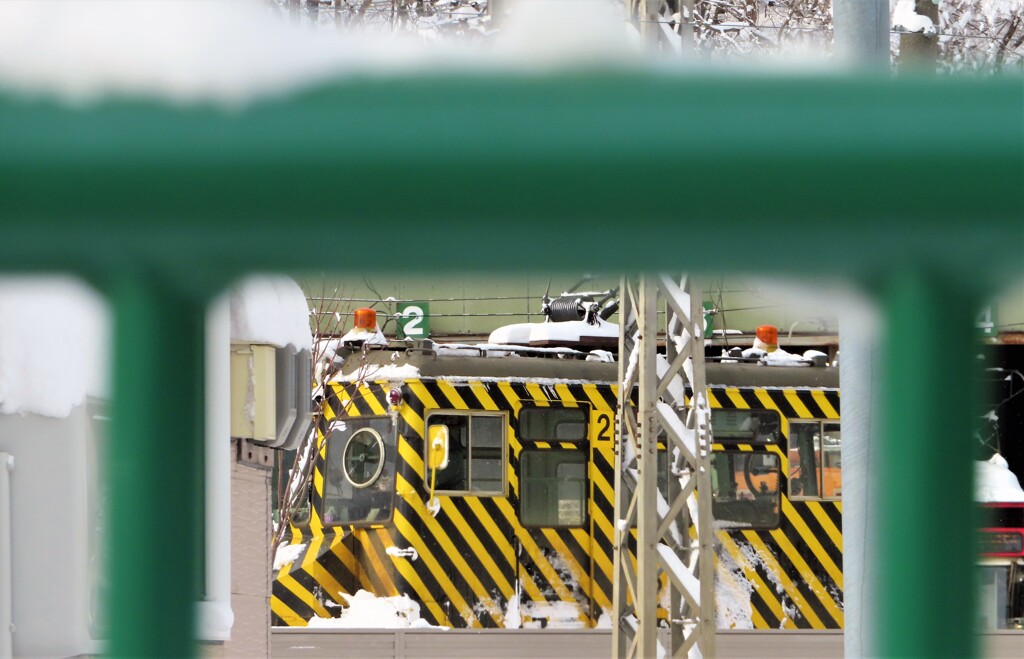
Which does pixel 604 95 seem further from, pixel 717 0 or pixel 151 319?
pixel 717 0

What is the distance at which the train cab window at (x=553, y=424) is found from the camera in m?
11.1

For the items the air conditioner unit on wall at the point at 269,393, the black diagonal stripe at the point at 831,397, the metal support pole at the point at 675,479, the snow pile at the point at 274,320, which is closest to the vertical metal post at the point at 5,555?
the snow pile at the point at 274,320

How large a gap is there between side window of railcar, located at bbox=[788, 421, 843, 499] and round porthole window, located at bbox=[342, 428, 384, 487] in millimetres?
3183

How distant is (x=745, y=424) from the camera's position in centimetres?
1136

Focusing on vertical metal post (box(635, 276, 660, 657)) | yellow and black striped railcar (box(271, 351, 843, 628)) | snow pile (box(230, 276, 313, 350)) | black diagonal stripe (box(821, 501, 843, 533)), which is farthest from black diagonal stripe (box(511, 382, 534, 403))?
snow pile (box(230, 276, 313, 350))

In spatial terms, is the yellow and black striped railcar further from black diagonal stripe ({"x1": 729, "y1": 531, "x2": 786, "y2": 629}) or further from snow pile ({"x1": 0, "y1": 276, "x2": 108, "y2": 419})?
snow pile ({"x1": 0, "y1": 276, "x2": 108, "y2": 419})

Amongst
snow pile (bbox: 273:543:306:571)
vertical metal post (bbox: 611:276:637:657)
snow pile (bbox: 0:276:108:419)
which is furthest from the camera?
snow pile (bbox: 273:543:306:571)

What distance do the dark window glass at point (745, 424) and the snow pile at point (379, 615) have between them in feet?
8.68

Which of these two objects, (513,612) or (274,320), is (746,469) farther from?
(274,320)

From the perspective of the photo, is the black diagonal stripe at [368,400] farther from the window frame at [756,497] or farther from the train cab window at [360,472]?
the window frame at [756,497]

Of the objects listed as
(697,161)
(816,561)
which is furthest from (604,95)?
(816,561)

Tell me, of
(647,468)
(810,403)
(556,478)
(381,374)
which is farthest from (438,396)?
(647,468)

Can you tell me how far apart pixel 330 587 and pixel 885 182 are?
10.9m

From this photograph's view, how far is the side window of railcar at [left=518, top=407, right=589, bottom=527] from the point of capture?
1107 centimetres
